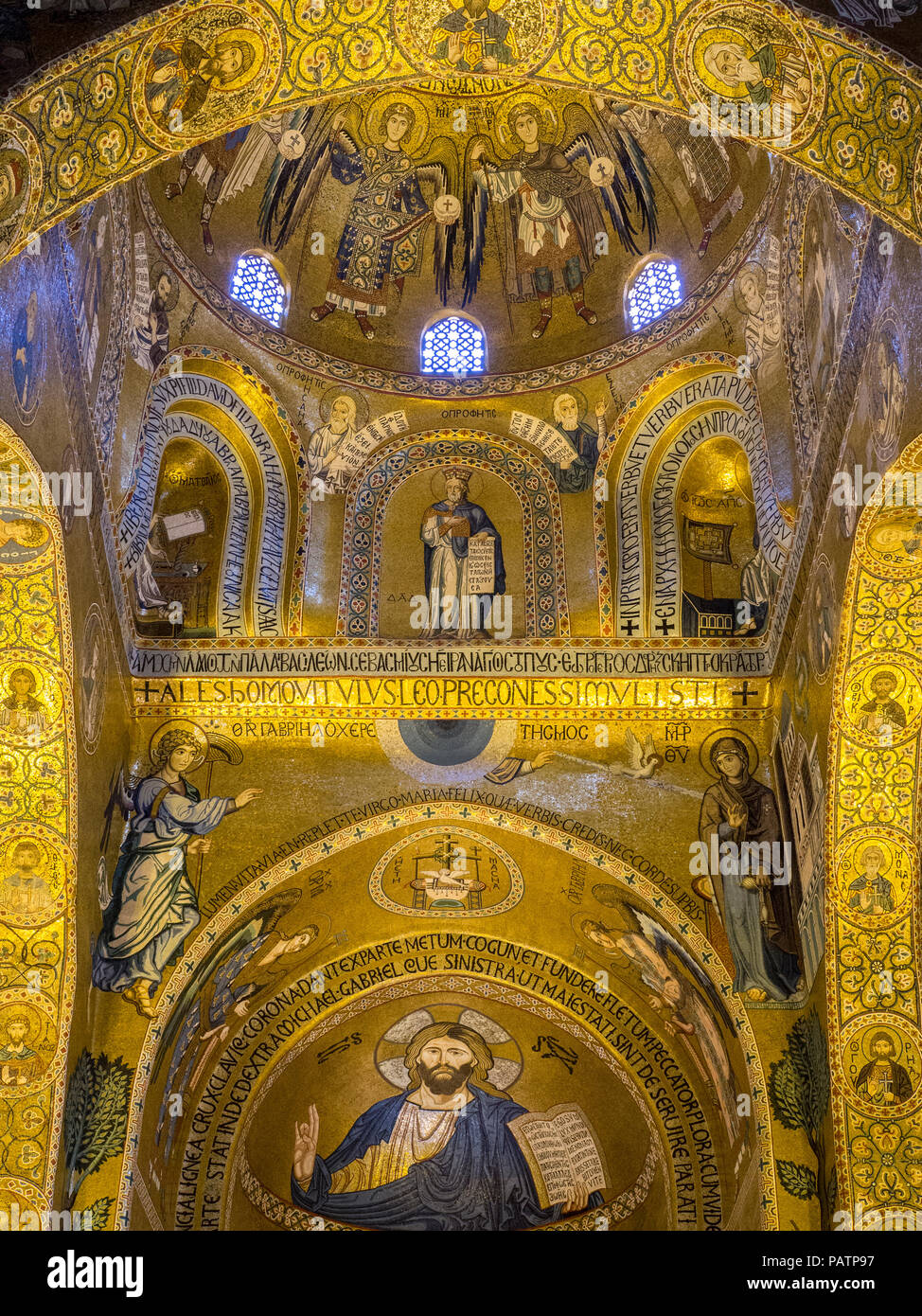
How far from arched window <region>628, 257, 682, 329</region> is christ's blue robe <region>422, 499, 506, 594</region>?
242 centimetres

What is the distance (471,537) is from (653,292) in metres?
3.03

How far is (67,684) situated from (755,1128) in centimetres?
687

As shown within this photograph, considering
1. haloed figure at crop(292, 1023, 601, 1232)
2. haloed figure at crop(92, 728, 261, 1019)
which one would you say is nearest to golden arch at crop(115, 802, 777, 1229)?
haloed figure at crop(92, 728, 261, 1019)

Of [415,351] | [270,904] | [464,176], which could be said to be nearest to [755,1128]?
[270,904]

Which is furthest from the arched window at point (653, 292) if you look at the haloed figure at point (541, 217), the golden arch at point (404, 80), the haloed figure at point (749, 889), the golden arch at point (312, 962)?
the golden arch at point (404, 80)

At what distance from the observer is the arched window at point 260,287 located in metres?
16.6

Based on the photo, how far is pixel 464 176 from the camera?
17172 mm

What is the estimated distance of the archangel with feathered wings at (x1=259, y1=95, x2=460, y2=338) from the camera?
55.0 feet

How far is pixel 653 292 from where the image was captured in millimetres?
16641

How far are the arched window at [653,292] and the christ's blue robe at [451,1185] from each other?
7891 mm

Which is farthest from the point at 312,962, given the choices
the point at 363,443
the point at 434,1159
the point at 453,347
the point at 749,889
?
the point at 453,347

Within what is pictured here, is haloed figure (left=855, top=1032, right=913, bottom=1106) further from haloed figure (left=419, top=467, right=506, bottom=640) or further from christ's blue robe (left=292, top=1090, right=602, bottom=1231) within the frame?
haloed figure (left=419, top=467, right=506, bottom=640)

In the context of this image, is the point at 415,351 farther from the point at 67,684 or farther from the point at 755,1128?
the point at 755,1128

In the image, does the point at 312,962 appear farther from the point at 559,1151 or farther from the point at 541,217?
the point at 541,217
